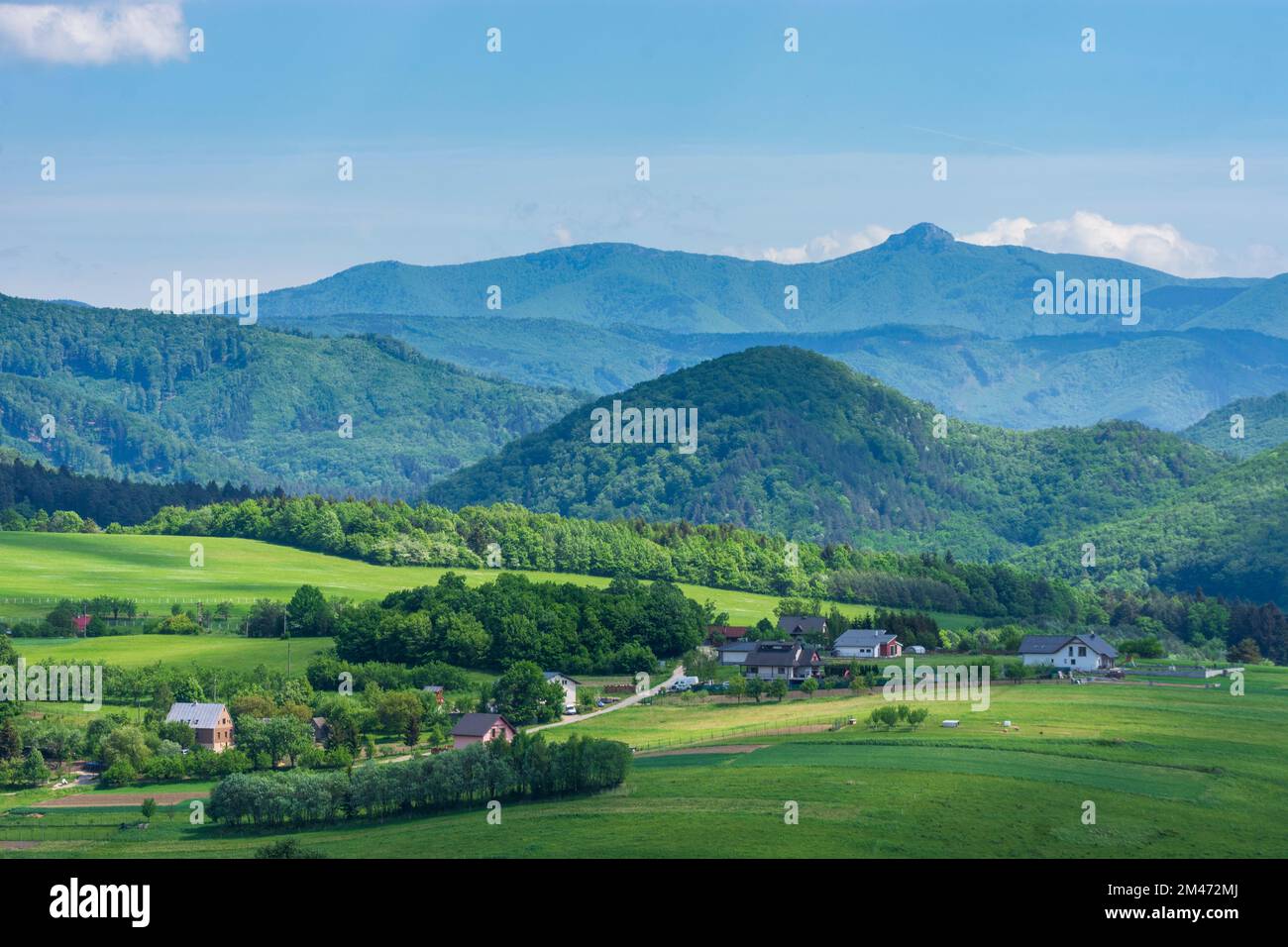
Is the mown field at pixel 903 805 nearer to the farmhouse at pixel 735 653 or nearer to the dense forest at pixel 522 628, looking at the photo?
the dense forest at pixel 522 628

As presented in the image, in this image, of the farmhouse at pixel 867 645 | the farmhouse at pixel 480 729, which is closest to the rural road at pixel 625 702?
the farmhouse at pixel 480 729

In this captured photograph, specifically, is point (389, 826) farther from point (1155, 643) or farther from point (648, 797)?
point (1155, 643)

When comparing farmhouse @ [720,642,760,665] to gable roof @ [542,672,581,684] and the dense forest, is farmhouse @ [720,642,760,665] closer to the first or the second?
the dense forest

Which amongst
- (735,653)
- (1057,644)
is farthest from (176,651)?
(1057,644)

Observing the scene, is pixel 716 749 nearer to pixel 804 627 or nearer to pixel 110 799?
pixel 110 799
